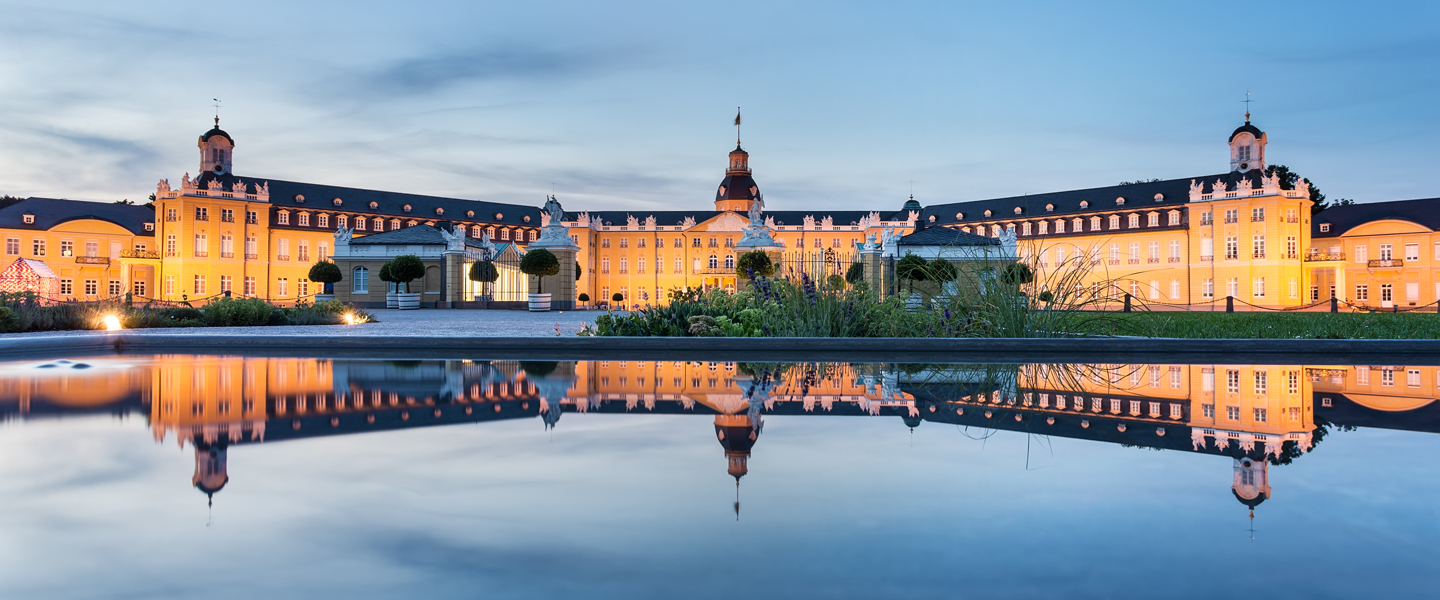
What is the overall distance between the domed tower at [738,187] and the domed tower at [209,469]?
83283 mm

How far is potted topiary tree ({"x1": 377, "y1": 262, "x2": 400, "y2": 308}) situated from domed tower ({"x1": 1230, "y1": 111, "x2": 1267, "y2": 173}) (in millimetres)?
55522

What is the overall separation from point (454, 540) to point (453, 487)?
2.50 ft

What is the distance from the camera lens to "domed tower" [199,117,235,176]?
213 feet

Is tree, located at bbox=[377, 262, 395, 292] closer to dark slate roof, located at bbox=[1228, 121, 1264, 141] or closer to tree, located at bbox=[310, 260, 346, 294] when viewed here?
tree, located at bbox=[310, 260, 346, 294]

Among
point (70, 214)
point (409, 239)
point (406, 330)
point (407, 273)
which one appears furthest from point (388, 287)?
point (70, 214)

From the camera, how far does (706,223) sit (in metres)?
74.8

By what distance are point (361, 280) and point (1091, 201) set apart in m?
53.9

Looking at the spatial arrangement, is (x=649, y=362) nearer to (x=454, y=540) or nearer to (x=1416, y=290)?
(x=454, y=540)

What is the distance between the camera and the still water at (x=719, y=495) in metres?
2.40

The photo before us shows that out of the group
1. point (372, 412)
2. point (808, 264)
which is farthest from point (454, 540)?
point (808, 264)

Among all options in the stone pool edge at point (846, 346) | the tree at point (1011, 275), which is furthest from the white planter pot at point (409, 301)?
the tree at point (1011, 275)

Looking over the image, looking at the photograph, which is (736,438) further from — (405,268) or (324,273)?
(324,273)

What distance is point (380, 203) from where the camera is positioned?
71562mm

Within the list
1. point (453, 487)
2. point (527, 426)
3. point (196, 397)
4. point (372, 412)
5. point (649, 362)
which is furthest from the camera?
A: point (649, 362)
